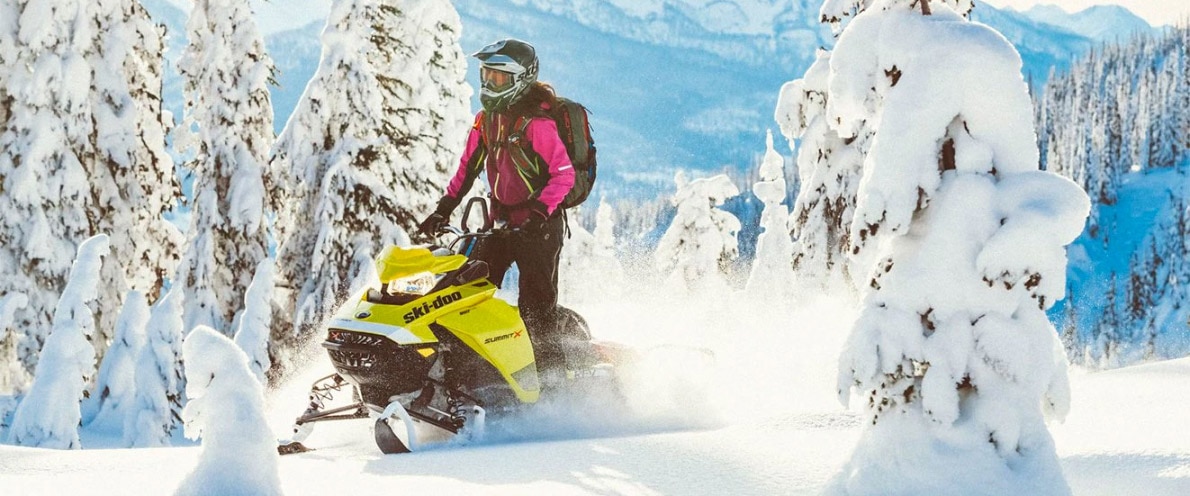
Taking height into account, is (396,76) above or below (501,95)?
above

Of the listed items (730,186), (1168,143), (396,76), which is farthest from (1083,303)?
(396,76)

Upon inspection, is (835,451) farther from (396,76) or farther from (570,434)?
(396,76)

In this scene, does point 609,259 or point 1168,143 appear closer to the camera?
point 609,259

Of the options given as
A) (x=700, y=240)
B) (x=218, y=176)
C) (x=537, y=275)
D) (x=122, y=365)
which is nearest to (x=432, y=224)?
(x=537, y=275)

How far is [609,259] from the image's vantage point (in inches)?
2461

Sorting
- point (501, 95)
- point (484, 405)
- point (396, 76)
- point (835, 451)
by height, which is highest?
point (396, 76)

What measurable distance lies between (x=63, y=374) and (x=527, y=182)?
981 cm

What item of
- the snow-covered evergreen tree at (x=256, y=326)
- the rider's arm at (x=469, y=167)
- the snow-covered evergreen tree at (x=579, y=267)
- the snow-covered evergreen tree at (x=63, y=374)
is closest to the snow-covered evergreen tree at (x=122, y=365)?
the snow-covered evergreen tree at (x=256, y=326)

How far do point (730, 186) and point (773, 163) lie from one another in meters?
6.64

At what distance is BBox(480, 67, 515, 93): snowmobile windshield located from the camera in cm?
722

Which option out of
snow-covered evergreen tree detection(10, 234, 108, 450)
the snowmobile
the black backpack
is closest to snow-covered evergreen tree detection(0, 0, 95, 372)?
snow-covered evergreen tree detection(10, 234, 108, 450)

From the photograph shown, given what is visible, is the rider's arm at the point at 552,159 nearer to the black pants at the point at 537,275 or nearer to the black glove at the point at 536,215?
the black glove at the point at 536,215

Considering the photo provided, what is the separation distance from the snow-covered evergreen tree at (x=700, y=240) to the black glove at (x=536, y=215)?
34855 millimetres

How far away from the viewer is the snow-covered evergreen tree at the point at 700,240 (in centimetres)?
4247
